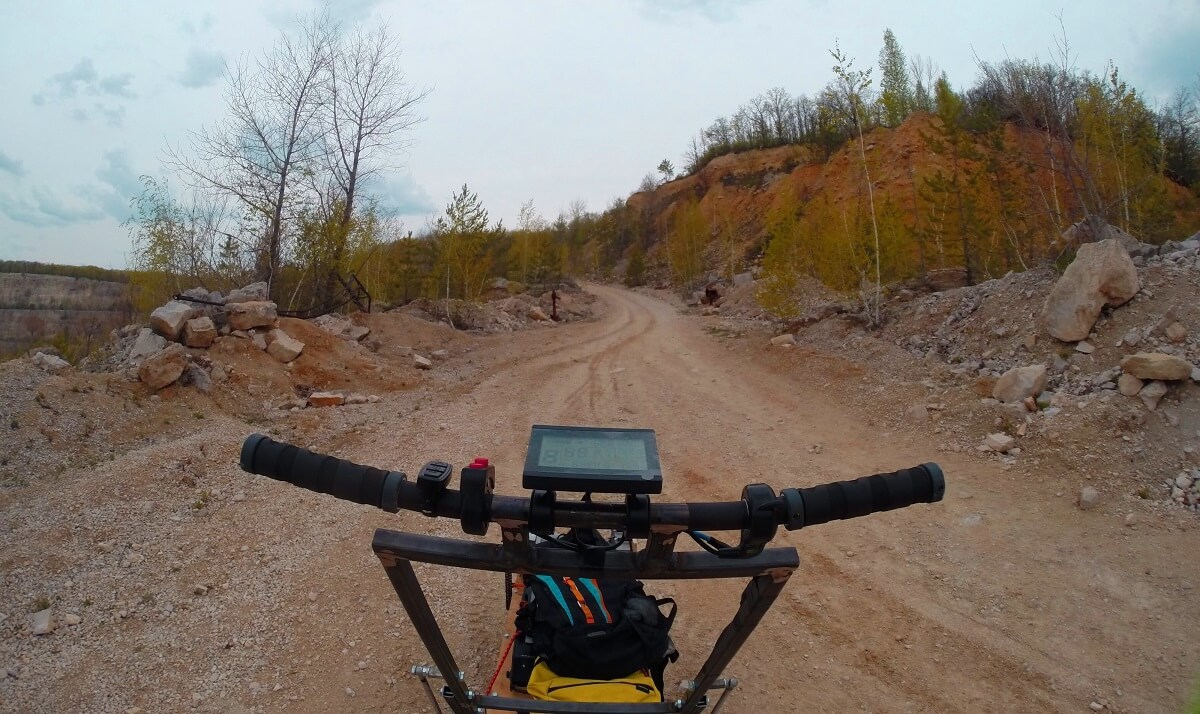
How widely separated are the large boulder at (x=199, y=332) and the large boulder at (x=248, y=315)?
56 centimetres

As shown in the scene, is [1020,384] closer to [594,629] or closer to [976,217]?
[594,629]

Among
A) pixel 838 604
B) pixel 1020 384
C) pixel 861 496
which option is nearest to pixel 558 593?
pixel 861 496

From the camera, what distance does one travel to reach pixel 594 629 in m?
2.38

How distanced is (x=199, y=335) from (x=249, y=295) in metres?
1.82

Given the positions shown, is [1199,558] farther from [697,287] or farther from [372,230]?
[697,287]

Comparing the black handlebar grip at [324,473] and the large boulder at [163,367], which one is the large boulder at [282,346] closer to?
the large boulder at [163,367]

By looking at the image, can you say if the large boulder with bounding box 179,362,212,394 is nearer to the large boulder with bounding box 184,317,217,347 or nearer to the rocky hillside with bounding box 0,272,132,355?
the large boulder with bounding box 184,317,217,347

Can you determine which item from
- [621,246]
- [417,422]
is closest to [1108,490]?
[417,422]

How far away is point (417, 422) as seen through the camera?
25.5 feet

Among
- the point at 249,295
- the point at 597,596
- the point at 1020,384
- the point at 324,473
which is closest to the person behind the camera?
the point at 324,473

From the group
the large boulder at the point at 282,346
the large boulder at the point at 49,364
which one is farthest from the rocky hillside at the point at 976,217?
the large boulder at the point at 49,364

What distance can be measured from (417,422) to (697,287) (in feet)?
77.1

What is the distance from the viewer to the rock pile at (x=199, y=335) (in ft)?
25.3

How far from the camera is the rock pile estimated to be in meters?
7.73
